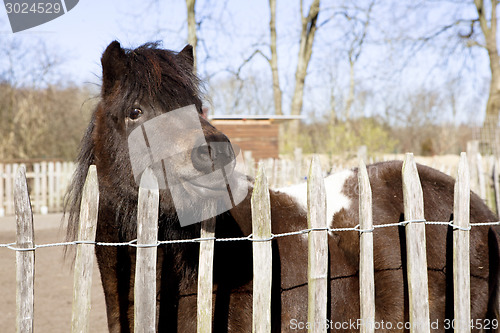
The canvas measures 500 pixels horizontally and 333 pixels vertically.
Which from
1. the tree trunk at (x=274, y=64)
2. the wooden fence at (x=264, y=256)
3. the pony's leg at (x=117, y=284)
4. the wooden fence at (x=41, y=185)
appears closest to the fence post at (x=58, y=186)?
the wooden fence at (x=41, y=185)

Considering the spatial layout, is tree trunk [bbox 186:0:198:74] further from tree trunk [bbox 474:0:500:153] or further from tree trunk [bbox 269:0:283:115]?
tree trunk [bbox 474:0:500:153]

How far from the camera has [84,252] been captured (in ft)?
6.64

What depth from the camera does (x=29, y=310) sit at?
197 centimetres

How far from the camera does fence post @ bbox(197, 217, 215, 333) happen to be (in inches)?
84.3

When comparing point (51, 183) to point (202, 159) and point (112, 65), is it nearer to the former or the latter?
point (112, 65)

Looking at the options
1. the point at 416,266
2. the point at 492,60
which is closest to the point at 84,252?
the point at 416,266

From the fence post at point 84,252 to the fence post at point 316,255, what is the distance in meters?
1.10

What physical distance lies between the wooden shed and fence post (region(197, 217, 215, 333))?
16.4 m

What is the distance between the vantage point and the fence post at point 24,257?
6.30ft

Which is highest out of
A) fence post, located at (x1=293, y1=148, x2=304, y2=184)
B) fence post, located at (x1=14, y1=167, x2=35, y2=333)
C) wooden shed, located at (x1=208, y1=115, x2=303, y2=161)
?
wooden shed, located at (x1=208, y1=115, x2=303, y2=161)

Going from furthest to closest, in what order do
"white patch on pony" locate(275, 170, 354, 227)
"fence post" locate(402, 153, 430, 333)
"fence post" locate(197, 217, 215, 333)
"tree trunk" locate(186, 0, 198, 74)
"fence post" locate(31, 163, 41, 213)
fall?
"tree trunk" locate(186, 0, 198, 74) < "fence post" locate(31, 163, 41, 213) < "white patch on pony" locate(275, 170, 354, 227) < "fence post" locate(402, 153, 430, 333) < "fence post" locate(197, 217, 215, 333)

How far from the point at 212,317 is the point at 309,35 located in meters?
20.4

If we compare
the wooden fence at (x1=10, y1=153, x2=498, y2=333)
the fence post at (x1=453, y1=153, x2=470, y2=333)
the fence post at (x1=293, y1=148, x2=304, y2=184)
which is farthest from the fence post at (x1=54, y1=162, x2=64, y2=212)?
the fence post at (x1=453, y1=153, x2=470, y2=333)

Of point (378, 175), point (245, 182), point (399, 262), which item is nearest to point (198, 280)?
point (245, 182)
